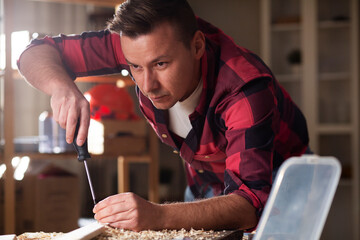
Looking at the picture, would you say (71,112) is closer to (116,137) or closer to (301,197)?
(301,197)

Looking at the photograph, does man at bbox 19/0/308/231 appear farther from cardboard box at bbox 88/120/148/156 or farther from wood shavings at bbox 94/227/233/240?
cardboard box at bbox 88/120/148/156

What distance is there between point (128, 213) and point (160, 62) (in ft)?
1.24

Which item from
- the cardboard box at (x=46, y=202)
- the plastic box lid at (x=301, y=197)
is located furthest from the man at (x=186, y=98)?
the cardboard box at (x=46, y=202)

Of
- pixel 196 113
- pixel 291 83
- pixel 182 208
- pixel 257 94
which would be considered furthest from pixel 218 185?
pixel 291 83

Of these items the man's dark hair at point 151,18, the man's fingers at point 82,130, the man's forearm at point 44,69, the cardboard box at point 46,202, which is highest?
the man's dark hair at point 151,18

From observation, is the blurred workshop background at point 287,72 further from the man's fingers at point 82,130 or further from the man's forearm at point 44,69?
the man's fingers at point 82,130

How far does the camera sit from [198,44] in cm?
131

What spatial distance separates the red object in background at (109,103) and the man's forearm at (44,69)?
937mm

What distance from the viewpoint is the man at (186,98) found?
103 cm

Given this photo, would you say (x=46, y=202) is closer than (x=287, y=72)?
Yes

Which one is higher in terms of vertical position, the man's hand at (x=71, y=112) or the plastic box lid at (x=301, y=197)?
the man's hand at (x=71, y=112)

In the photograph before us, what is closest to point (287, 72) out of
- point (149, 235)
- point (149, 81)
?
point (149, 81)

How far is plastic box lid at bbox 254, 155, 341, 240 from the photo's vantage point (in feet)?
1.93

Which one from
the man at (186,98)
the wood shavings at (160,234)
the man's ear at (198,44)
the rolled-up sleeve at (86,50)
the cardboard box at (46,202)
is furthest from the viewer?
the cardboard box at (46,202)
